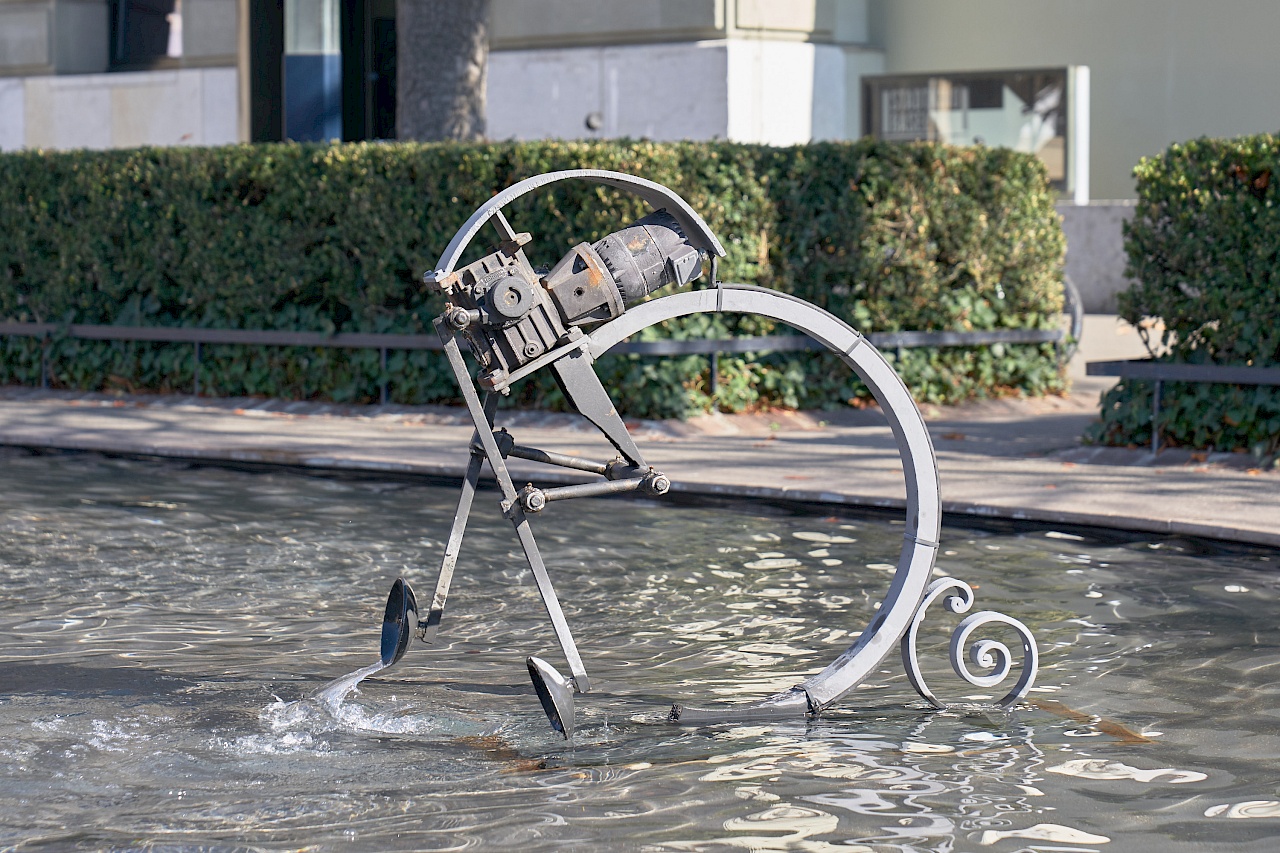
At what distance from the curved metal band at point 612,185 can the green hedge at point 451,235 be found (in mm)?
7538

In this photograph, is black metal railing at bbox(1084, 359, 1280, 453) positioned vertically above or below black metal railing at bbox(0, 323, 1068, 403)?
below

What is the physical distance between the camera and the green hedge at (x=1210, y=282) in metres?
10.8

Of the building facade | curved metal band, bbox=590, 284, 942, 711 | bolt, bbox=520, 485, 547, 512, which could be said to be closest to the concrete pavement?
curved metal band, bbox=590, 284, 942, 711

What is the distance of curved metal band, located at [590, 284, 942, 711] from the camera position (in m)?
5.47

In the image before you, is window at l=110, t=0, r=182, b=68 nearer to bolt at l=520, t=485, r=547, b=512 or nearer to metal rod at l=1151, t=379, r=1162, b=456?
metal rod at l=1151, t=379, r=1162, b=456

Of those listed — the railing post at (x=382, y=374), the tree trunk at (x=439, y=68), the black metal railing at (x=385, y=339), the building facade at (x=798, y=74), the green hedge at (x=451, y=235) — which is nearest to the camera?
the black metal railing at (x=385, y=339)

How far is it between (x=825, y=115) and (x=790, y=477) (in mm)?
12083

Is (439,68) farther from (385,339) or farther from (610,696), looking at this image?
(610,696)

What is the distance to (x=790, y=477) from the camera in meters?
10.3

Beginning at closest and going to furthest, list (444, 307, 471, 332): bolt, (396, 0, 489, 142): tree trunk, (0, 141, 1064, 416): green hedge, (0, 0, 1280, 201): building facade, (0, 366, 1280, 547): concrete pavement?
1. (444, 307, 471, 332): bolt
2. (0, 366, 1280, 547): concrete pavement
3. (0, 141, 1064, 416): green hedge
4. (396, 0, 489, 142): tree trunk
5. (0, 0, 1280, 201): building facade

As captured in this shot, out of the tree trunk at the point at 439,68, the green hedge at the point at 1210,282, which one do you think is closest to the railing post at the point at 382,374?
the tree trunk at the point at 439,68

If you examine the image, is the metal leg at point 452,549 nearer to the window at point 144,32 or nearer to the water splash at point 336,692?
the water splash at point 336,692

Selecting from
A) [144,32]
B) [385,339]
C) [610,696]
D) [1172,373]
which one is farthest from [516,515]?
[144,32]

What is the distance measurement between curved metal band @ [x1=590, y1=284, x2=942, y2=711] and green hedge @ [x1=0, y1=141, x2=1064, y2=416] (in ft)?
24.2
